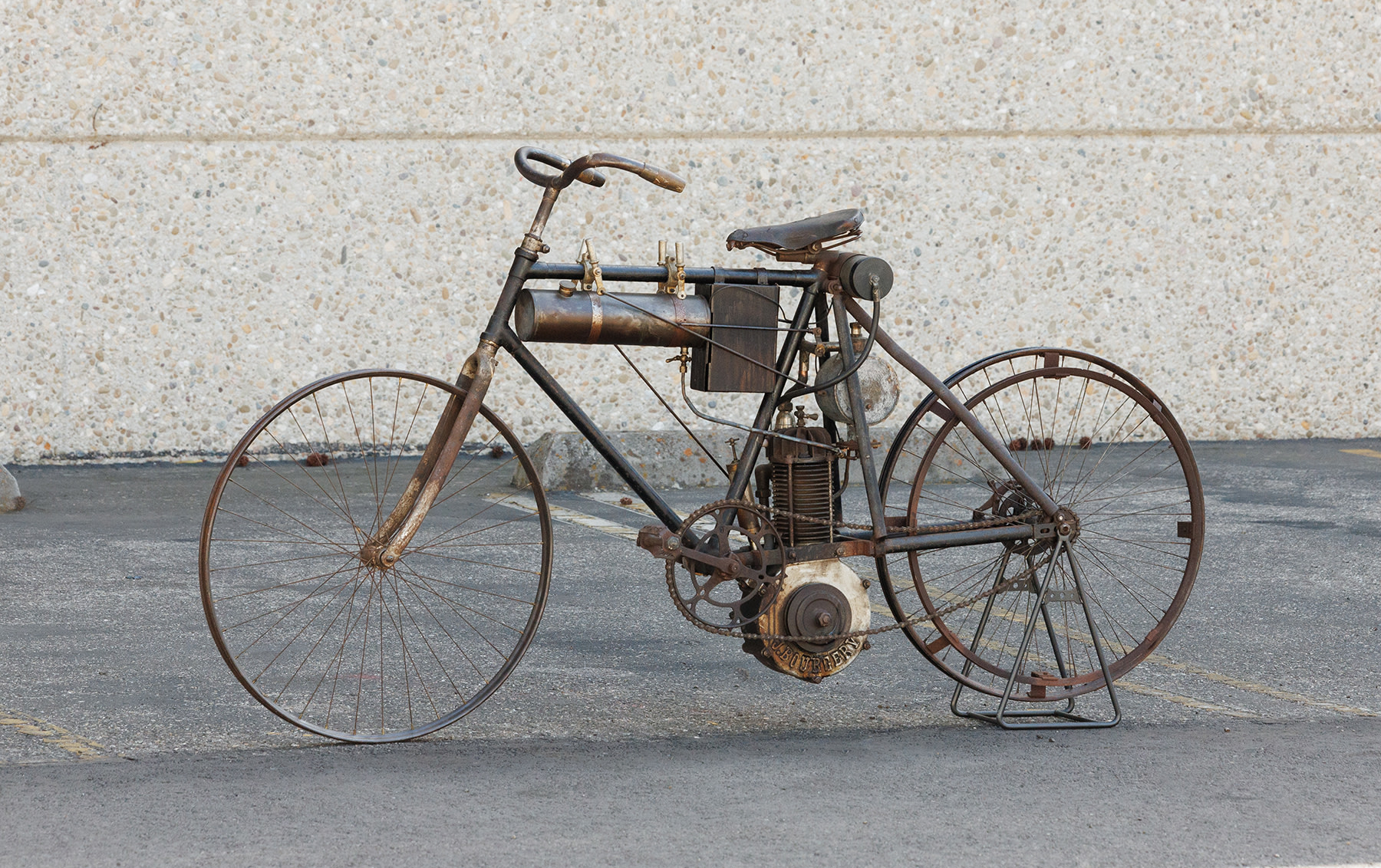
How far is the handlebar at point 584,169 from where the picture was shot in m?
3.78

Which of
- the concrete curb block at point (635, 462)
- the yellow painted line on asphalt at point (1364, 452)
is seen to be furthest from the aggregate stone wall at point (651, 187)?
the concrete curb block at point (635, 462)

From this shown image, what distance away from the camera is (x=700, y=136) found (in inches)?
380

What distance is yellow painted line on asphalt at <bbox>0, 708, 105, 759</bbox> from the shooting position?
148 inches

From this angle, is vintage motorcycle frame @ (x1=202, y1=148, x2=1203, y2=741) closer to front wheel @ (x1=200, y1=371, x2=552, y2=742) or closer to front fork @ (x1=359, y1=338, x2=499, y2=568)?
front fork @ (x1=359, y1=338, x2=499, y2=568)

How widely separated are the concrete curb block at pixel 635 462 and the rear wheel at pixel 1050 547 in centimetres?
120

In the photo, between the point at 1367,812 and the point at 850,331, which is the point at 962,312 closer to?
the point at 850,331

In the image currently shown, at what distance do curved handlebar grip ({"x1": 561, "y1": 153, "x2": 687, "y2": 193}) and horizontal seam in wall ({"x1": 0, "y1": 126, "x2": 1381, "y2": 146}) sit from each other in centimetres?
585

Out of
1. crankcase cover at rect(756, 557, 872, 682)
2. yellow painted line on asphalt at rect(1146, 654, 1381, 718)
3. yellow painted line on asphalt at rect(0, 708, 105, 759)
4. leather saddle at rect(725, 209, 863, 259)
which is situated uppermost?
leather saddle at rect(725, 209, 863, 259)

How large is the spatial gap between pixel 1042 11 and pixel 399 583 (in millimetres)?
6593

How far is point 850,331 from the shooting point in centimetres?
416

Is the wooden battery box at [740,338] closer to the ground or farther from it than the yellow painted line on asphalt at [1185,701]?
farther from it

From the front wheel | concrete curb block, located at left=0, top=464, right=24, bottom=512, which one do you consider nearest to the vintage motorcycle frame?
the front wheel

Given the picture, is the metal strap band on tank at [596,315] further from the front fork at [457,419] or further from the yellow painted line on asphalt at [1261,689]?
the yellow painted line on asphalt at [1261,689]

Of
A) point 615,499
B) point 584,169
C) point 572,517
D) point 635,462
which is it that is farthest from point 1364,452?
point 584,169
